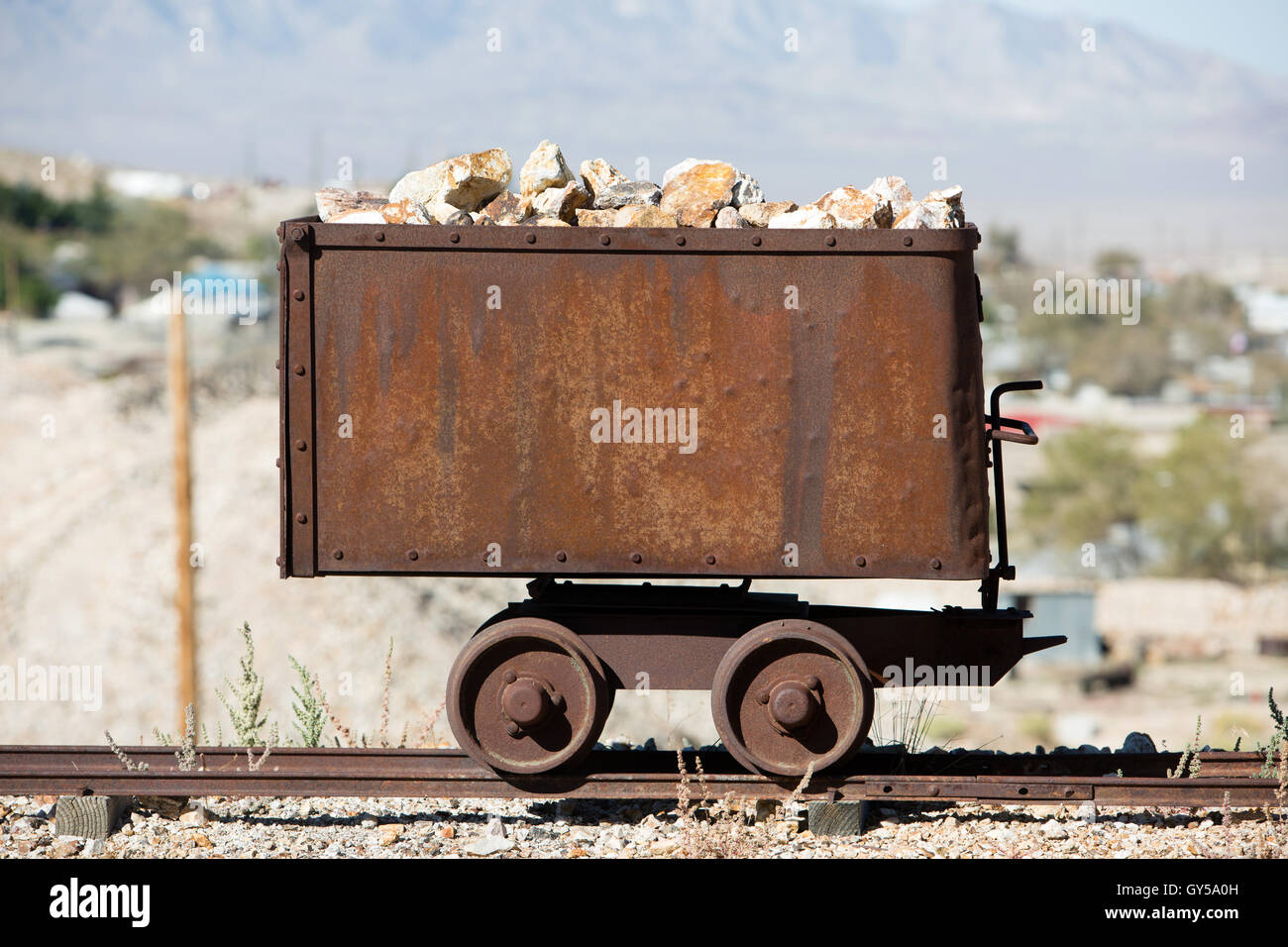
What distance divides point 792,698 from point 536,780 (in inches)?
47.1

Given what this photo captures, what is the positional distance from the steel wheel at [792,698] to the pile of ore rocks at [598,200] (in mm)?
1835

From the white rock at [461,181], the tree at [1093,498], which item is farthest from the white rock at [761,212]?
the tree at [1093,498]

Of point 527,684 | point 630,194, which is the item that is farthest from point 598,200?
point 527,684

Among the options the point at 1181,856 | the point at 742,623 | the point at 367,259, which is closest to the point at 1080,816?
the point at 1181,856

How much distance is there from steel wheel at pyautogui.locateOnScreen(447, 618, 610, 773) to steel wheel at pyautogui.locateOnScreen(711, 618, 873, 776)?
574mm

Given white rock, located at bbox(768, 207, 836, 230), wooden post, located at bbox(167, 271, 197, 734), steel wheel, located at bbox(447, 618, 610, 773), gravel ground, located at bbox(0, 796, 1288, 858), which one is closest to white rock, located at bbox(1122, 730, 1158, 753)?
gravel ground, located at bbox(0, 796, 1288, 858)

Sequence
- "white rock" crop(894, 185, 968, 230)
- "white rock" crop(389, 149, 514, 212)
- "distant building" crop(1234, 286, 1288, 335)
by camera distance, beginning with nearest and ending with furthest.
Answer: "white rock" crop(894, 185, 968, 230)
"white rock" crop(389, 149, 514, 212)
"distant building" crop(1234, 286, 1288, 335)

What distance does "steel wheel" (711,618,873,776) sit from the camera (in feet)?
18.8

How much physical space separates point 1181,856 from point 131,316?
185 ft

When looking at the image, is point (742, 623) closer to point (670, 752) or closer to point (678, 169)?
point (670, 752)

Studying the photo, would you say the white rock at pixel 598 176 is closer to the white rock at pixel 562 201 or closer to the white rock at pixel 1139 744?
the white rock at pixel 562 201

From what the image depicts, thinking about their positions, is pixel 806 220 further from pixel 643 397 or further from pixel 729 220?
pixel 643 397

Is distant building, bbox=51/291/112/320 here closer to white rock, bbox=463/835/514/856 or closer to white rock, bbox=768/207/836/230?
white rock, bbox=463/835/514/856

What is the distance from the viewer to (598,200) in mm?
6156
